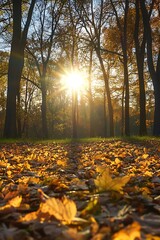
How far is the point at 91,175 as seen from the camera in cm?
293

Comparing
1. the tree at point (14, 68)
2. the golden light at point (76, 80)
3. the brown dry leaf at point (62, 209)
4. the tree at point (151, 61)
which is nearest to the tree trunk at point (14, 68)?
the tree at point (14, 68)

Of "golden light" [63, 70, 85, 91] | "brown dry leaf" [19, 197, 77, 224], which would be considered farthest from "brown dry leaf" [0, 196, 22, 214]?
"golden light" [63, 70, 85, 91]

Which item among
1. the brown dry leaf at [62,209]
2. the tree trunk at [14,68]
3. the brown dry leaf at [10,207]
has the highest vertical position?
the tree trunk at [14,68]

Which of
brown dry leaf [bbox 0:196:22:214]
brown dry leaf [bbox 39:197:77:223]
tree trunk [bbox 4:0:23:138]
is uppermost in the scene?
tree trunk [bbox 4:0:23:138]

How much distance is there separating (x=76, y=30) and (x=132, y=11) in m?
4.05

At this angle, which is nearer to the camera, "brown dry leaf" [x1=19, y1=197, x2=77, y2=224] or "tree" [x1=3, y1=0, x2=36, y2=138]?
"brown dry leaf" [x1=19, y1=197, x2=77, y2=224]

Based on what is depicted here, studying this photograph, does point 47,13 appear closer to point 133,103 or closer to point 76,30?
point 76,30

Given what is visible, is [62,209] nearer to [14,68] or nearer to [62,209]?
[62,209]

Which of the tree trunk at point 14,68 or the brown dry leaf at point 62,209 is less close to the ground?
the tree trunk at point 14,68

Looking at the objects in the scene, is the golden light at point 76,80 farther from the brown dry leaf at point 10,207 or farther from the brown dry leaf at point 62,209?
the brown dry leaf at point 62,209

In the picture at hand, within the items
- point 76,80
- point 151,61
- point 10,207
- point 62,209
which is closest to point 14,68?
point 151,61

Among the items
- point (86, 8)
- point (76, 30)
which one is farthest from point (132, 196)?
point (86, 8)

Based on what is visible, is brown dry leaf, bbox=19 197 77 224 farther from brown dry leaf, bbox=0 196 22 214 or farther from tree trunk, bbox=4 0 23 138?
tree trunk, bbox=4 0 23 138

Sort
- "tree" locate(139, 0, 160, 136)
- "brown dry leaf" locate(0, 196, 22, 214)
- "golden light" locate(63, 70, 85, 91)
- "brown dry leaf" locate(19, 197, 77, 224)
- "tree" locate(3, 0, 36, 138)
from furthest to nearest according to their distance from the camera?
"golden light" locate(63, 70, 85, 91) → "tree" locate(139, 0, 160, 136) → "tree" locate(3, 0, 36, 138) → "brown dry leaf" locate(0, 196, 22, 214) → "brown dry leaf" locate(19, 197, 77, 224)
